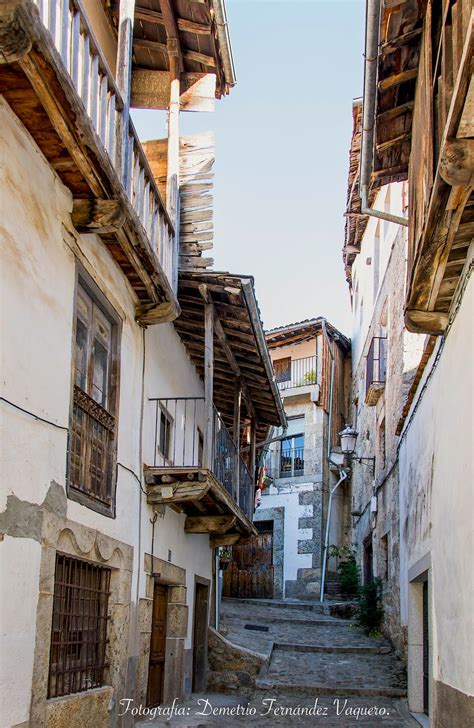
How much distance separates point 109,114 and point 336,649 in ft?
35.4

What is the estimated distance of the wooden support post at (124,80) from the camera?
7.13 m

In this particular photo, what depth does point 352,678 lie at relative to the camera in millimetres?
12562

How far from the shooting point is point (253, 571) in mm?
24719

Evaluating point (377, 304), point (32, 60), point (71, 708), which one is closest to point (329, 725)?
point (71, 708)

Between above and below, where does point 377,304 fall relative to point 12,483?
above

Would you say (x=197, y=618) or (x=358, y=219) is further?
(x=358, y=219)

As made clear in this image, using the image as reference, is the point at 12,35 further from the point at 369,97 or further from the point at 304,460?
the point at 304,460

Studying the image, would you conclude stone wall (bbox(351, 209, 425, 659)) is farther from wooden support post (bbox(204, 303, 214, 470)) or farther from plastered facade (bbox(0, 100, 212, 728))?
plastered facade (bbox(0, 100, 212, 728))

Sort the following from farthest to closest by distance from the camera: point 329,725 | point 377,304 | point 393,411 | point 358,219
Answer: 1. point 358,219
2. point 377,304
3. point 393,411
4. point 329,725

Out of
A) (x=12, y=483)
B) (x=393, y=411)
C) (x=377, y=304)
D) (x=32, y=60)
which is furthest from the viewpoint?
(x=377, y=304)

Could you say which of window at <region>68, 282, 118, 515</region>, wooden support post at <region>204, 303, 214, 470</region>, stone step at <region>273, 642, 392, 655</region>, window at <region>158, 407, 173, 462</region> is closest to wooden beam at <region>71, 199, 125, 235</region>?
window at <region>68, 282, 118, 515</region>

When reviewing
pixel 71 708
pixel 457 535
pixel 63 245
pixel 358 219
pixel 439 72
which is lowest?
pixel 71 708

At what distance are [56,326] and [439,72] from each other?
356cm

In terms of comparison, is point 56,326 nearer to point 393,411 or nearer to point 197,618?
point 197,618
